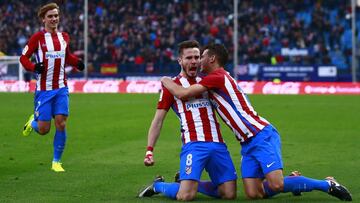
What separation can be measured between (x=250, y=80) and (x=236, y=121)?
1263 inches

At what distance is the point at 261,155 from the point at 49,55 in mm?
4526

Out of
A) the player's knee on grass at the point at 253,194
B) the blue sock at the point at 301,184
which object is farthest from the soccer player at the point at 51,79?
the blue sock at the point at 301,184

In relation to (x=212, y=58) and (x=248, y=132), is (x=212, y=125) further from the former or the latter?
(x=212, y=58)

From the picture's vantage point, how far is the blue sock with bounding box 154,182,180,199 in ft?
32.5

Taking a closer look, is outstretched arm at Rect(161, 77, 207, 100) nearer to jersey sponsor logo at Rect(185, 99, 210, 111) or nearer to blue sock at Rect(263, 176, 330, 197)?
jersey sponsor logo at Rect(185, 99, 210, 111)

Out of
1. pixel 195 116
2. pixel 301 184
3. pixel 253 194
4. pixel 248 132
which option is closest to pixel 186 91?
pixel 195 116

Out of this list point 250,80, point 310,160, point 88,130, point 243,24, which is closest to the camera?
point 310,160

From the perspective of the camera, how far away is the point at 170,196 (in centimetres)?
996

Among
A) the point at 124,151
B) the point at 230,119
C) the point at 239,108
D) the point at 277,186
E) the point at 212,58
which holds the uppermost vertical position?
the point at 212,58

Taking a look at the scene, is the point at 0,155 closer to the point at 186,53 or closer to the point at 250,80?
the point at 186,53

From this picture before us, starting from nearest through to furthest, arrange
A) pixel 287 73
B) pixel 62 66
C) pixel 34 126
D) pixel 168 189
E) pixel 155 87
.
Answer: pixel 168 189
pixel 62 66
pixel 34 126
pixel 155 87
pixel 287 73

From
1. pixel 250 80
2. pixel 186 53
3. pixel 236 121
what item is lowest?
pixel 250 80

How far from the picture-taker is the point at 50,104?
13.0 metres

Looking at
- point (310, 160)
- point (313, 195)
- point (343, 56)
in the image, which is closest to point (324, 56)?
point (343, 56)
